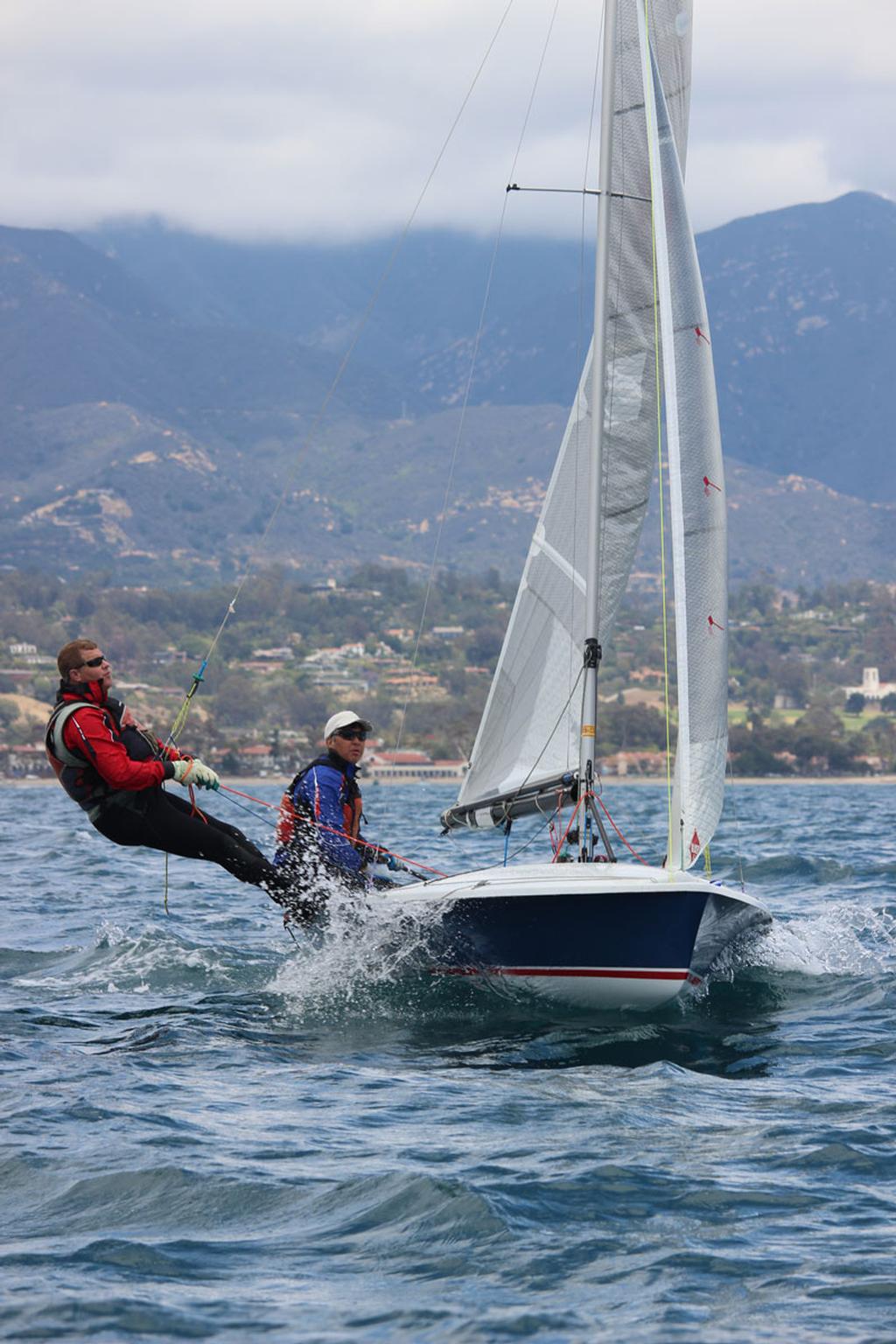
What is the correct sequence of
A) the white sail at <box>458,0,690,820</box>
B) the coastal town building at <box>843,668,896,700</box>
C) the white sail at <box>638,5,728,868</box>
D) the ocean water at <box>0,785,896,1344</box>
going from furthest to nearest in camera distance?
the coastal town building at <box>843,668,896,700</box>, the white sail at <box>458,0,690,820</box>, the white sail at <box>638,5,728,868</box>, the ocean water at <box>0,785,896,1344</box>

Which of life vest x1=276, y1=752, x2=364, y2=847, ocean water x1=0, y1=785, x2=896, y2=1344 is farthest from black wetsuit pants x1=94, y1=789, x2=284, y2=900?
ocean water x1=0, y1=785, x2=896, y2=1344

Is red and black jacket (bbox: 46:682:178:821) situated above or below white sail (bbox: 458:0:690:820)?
below

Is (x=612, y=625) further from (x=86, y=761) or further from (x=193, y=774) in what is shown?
(x=86, y=761)

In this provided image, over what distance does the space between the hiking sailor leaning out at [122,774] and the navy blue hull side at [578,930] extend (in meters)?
1.32

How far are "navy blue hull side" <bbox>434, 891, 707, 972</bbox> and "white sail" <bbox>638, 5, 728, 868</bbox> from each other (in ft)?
2.28

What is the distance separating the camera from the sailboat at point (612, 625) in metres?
9.12

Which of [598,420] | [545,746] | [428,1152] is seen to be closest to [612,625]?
[545,746]

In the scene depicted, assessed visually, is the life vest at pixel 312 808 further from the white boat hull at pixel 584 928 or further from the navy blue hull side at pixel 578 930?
the navy blue hull side at pixel 578 930

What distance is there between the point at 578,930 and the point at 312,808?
189 centimetres

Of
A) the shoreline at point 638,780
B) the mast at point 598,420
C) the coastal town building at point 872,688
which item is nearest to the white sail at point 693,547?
the mast at point 598,420

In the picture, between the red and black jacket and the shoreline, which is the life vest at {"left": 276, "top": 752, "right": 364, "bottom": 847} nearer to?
the red and black jacket

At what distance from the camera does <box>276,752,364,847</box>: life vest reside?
10.2m

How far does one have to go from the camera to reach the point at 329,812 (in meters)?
10.1

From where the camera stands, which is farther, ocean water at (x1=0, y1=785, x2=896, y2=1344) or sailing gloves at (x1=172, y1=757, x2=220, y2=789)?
sailing gloves at (x1=172, y1=757, x2=220, y2=789)
